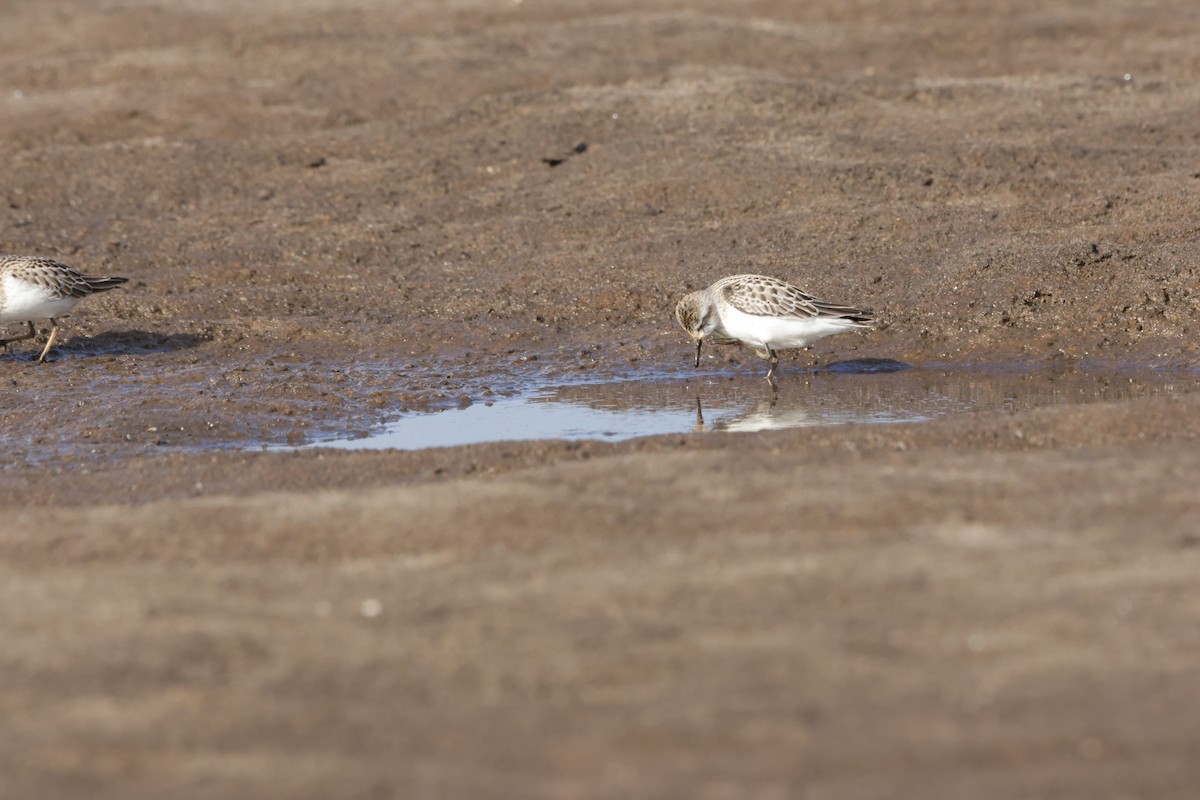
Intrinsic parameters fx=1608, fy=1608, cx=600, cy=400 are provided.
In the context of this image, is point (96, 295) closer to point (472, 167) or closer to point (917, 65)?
point (472, 167)

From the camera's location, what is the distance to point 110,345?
14875 mm

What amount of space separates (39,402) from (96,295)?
3.84 meters

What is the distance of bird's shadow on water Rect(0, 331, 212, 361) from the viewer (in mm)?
14617

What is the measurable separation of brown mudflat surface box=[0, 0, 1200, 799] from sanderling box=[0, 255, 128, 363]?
554mm

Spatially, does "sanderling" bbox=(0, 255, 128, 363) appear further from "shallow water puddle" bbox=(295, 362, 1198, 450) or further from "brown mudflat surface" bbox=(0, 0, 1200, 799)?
"shallow water puddle" bbox=(295, 362, 1198, 450)

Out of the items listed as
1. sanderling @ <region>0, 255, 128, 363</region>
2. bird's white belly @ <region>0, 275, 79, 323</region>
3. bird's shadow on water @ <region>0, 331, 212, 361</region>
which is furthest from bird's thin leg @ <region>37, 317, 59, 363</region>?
bird's white belly @ <region>0, 275, 79, 323</region>

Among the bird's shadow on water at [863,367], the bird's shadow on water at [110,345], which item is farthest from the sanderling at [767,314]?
the bird's shadow on water at [110,345]

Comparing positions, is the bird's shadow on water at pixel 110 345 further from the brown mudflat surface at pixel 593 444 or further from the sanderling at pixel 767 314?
the sanderling at pixel 767 314

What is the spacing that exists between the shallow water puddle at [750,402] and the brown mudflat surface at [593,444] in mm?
384

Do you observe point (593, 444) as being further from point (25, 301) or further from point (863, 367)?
point (25, 301)

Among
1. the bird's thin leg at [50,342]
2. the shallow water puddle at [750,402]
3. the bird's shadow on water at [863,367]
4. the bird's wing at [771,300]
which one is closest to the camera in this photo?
the shallow water puddle at [750,402]

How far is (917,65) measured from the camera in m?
25.9

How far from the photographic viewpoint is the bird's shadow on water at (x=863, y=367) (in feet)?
45.4

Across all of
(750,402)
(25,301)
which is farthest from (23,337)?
(750,402)
